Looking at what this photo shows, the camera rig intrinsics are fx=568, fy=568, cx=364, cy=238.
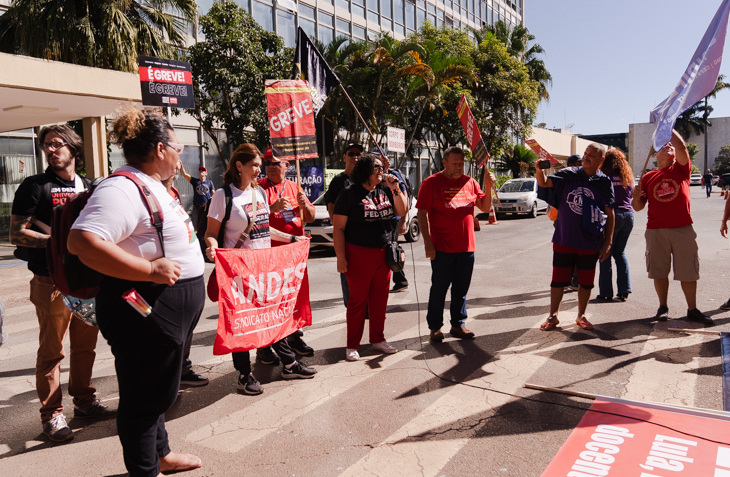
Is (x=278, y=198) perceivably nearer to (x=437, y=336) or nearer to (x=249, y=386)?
(x=249, y=386)

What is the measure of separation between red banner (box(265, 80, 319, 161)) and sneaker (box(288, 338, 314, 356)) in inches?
68.5

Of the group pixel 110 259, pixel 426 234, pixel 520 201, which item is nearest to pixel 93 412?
pixel 110 259

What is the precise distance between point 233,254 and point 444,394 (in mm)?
1887

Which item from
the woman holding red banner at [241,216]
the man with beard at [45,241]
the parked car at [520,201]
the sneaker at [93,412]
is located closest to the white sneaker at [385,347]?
the woman holding red banner at [241,216]

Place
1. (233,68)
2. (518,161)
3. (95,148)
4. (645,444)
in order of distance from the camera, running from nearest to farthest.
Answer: (645,444) → (95,148) → (233,68) → (518,161)

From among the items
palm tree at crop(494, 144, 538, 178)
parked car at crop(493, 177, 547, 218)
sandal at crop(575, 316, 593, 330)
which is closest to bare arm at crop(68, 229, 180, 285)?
sandal at crop(575, 316, 593, 330)

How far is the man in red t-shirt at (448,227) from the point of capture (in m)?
5.52

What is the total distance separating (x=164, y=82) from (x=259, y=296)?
900 cm

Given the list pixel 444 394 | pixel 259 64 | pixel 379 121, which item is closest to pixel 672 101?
pixel 444 394

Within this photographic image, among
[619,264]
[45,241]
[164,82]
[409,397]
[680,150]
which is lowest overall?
[409,397]

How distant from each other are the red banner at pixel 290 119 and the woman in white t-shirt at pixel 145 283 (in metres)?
2.29

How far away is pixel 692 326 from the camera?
591 cm

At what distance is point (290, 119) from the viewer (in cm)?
515

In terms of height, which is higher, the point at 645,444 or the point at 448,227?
the point at 448,227
